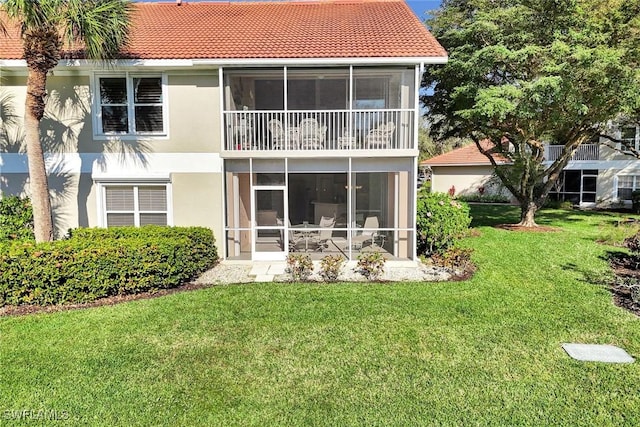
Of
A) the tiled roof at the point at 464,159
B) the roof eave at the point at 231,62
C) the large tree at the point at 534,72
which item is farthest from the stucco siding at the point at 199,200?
the tiled roof at the point at 464,159

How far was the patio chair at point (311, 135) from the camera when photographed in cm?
1124

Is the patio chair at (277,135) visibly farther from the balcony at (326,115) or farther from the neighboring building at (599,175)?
the neighboring building at (599,175)

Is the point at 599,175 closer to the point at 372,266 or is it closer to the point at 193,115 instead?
the point at 372,266

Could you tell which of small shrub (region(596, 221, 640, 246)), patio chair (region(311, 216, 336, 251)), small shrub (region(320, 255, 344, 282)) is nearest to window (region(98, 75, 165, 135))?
patio chair (region(311, 216, 336, 251))

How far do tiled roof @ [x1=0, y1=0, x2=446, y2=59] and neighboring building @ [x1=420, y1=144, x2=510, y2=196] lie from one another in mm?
18548

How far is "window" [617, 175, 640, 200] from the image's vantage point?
24.7 metres

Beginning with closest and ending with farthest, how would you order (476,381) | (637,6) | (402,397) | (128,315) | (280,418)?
1. (280,418)
2. (402,397)
3. (476,381)
4. (128,315)
5. (637,6)

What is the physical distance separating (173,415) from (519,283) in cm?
809

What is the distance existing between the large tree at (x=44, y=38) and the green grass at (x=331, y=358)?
353cm

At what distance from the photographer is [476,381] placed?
4.81 metres

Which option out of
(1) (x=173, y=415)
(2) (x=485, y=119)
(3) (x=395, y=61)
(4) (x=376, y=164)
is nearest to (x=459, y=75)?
(2) (x=485, y=119)

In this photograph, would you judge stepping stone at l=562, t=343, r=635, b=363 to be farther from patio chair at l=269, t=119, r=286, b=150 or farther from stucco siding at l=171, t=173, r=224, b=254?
stucco siding at l=171, t=173, r=224, b=254

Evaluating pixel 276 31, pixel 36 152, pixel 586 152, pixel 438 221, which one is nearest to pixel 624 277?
pixel 438 221

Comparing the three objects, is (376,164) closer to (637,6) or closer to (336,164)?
(336,164)
